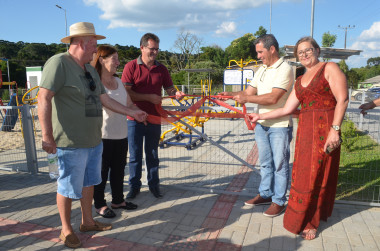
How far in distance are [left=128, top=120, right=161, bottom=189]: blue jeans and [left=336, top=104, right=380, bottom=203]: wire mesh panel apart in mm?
2505

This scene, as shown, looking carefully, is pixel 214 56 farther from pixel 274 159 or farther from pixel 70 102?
pixel 70 102

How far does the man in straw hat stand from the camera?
7.48 feet

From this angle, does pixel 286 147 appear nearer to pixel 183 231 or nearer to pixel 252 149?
pixel 183 231

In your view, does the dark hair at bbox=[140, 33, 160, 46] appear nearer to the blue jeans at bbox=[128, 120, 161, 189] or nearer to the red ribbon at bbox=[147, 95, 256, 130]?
the red ribbon at bbox=[147, 95, 256, 130]

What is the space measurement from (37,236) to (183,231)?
61.5 inches

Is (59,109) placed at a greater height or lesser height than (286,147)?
greater

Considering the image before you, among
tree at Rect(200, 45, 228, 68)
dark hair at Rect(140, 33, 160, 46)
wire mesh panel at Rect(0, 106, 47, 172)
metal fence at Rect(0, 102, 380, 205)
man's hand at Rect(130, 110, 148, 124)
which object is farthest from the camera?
tree at Rect(200, 45, 228, 68)

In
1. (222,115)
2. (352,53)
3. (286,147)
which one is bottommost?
(286,147)

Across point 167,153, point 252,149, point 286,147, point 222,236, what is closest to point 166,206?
point 222,236

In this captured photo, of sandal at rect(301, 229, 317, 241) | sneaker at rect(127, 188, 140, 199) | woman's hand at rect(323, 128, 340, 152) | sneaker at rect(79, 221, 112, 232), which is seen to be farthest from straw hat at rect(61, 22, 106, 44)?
sandal at rect(301, 229, 317, 241)

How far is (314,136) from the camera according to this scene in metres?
2.72

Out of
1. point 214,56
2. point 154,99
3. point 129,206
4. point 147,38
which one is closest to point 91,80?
point 154,99

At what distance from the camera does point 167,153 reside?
6.78 metres

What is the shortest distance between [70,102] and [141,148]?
1.57m
